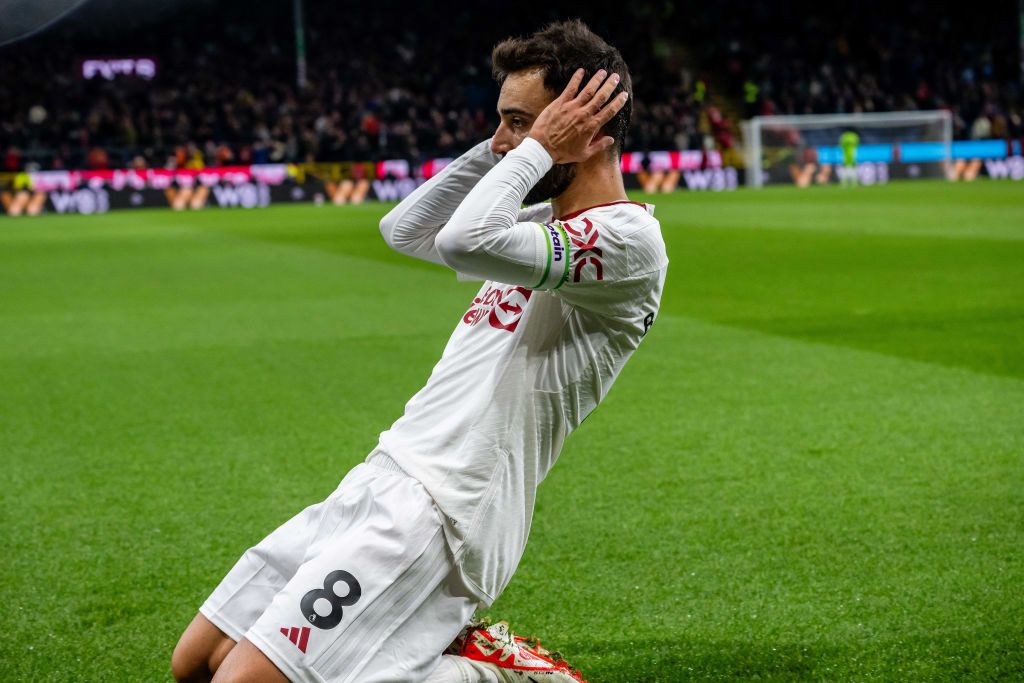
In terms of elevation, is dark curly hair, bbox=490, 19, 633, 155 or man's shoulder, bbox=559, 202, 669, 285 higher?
dark curly hair, bbox=490, 19, 633, 155

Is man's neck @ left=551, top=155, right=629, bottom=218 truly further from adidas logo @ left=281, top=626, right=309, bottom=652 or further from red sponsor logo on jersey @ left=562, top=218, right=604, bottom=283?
Answer: adidas logo @ left=281, top=626, right=309, bottom=652

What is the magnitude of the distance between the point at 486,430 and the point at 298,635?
561 millimetres

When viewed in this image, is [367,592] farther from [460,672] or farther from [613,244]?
[613,244]

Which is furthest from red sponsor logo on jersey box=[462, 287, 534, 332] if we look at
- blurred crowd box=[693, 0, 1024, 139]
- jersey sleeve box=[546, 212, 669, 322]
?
blurred crowd box=[693, 0, 1024, 139]

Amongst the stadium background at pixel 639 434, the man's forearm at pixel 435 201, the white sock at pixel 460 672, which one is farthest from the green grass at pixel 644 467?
the man's forearm at pixel 435 201

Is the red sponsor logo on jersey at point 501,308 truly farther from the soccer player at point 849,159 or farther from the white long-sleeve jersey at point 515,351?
the soccer player at point 849,159

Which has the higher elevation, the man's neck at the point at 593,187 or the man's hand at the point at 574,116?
the man's hand at the point at 574,116

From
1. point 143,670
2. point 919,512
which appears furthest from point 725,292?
point 143,670

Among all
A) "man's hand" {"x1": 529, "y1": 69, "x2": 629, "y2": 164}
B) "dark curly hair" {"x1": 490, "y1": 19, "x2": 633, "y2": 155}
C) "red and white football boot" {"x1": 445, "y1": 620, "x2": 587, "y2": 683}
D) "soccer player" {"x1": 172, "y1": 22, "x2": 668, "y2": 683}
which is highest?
"dark curly hair" {"x1": 490, "y1": 19, "x2": 633, "y2": 155}

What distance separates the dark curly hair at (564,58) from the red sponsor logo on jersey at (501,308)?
0.40m

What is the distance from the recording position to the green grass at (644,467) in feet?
12.2

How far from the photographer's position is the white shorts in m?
2.45

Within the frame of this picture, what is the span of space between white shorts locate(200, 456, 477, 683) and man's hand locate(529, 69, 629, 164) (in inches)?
30.6

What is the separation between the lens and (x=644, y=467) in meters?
5.55
